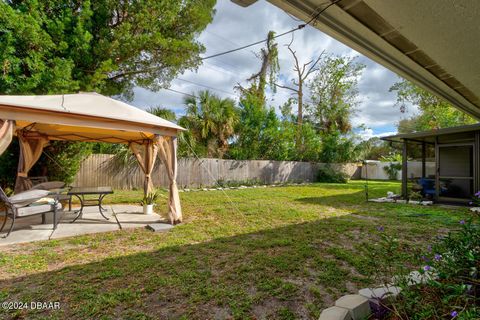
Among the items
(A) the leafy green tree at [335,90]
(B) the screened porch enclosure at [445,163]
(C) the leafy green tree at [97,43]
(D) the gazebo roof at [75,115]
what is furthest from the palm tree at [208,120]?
(A) the leafy green tree at [335,90]

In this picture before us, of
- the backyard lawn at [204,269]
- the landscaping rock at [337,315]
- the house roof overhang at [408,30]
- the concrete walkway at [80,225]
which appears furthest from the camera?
the concrete walkway at [80,225]

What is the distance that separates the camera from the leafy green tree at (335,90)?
19.9 meters

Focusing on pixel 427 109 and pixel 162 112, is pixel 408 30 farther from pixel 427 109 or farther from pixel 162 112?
pixel 427 109

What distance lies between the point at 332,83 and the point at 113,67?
18646mm

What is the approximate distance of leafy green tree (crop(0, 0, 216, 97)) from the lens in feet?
18.5

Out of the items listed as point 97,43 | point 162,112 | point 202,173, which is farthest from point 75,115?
point 202,173

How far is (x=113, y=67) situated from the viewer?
7281 mm

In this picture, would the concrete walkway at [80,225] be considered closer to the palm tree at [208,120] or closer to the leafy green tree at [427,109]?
the palm tree at [208,120]

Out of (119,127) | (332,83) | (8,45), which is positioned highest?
(332,83)

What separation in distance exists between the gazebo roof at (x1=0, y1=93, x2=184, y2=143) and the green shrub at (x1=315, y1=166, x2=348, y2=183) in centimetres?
1319

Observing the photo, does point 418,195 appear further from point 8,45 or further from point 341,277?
point 8,45

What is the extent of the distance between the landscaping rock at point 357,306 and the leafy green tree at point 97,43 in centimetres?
774

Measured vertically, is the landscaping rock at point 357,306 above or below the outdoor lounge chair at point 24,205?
below

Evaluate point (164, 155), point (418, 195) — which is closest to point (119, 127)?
point (164, 155)
